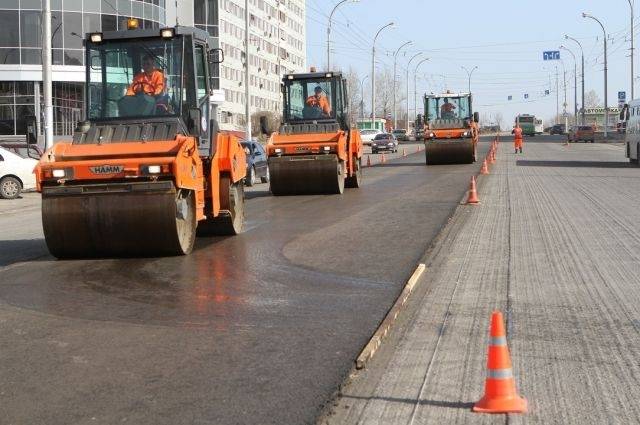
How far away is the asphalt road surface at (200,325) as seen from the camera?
5.34m

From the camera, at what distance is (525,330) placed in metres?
7.12

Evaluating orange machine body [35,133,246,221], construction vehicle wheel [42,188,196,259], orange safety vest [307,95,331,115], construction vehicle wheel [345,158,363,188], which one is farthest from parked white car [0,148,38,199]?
construction vehicle wheel [42,188,196,259]

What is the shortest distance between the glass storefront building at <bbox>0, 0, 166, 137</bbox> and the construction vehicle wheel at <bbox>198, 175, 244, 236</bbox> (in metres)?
35.1

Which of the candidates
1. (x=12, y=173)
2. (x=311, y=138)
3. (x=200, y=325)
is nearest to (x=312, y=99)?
(x=311, y=138)

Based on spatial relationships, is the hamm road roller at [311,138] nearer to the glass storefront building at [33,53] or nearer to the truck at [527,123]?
the glass storefront building at [33,53]

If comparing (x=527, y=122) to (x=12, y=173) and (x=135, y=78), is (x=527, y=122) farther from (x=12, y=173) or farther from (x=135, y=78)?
(x=135, y=78)

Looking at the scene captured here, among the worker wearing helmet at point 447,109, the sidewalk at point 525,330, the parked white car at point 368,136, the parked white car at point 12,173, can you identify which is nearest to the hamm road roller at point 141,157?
the sidewalk at point 525,330

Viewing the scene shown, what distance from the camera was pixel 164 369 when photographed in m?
6.06

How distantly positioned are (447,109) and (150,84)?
25342 mm

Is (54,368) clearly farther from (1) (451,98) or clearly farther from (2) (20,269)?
(1) (451,98)

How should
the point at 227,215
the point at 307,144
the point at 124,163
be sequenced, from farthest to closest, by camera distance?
the point at 307,144 → the point at 227,215 → the point at 124,163

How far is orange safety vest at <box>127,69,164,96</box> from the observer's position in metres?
11.7

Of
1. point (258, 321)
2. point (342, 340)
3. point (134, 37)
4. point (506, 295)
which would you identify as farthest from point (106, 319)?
point (134, 37)

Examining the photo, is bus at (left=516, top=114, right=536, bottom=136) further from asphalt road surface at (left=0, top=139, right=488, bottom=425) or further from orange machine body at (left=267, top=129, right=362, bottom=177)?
asphalt road surface at (left=0, top=139, right=488, bottom=425)
